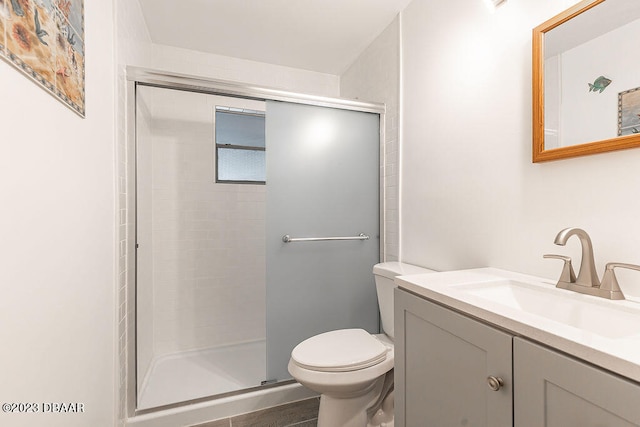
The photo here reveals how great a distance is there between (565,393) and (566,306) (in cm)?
40

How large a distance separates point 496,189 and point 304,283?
119 centimetres

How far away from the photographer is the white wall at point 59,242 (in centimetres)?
63

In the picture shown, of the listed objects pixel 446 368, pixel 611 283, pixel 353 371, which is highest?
pixel 611 283

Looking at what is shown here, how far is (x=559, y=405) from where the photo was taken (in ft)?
1.89

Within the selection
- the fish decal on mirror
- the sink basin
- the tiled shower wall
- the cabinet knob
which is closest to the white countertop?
the sink basin

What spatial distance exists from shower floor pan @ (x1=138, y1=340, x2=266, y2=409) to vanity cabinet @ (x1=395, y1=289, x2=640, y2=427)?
4.34 feet

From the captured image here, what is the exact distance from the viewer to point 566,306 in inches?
34.1

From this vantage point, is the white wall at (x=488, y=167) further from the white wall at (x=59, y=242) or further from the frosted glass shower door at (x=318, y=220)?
the white wall at (x=59, y=242)

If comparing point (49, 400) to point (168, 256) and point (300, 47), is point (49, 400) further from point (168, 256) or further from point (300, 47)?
point (300, 47)

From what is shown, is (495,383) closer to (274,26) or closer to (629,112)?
(629,112)

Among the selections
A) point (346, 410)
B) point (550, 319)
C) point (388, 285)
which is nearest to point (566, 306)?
point (550, 319)

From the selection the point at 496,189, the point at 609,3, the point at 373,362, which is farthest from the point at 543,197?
the point at 373,362

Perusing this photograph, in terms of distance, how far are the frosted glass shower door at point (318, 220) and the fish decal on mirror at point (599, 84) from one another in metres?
1.23

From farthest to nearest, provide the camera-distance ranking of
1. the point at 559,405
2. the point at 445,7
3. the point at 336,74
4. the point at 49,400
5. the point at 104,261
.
Answer: the point at 336,74 → the point at 445,7 → the point at 104,261 → the point at 49,400 → the point at 559,405
